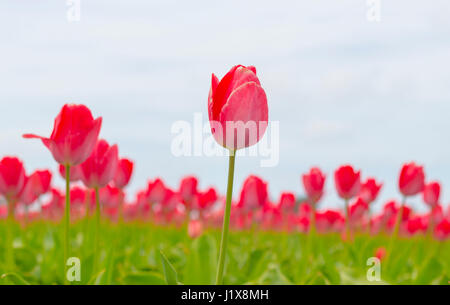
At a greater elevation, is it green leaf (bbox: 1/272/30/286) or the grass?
green leaf (bbox: 1/272/30/286)

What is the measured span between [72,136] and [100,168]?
0.36m

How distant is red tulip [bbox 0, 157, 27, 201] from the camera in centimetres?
204

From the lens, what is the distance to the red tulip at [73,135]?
147cm

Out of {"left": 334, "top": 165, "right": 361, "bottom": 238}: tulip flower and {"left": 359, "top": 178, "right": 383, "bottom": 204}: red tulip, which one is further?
{"left": 359, "top": 178, "right": 383, "bottom": 204}: red tulip

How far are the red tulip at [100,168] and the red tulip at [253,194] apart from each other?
1.22 m

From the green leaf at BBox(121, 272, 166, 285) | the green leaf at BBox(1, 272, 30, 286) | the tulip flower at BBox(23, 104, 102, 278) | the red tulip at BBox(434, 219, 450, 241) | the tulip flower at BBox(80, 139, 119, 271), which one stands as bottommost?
the red tulip at BBox(434, 219, 450, 241)

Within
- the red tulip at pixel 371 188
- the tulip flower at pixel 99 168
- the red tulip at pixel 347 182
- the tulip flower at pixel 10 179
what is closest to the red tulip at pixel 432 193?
the red tulip at pixel 371 188

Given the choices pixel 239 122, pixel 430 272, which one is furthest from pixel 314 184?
pixel 239 122

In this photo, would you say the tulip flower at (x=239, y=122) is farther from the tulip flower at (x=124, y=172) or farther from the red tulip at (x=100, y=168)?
the tulip flower at (x=124, y=172)

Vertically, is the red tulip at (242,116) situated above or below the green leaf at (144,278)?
above

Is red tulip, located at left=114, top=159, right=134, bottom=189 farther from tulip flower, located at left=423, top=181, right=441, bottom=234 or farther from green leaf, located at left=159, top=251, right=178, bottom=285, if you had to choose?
tulip flower, located at left=423, top=181, right=441, bottom=234

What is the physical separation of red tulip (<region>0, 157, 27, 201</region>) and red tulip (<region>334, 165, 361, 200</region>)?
5.45 ft

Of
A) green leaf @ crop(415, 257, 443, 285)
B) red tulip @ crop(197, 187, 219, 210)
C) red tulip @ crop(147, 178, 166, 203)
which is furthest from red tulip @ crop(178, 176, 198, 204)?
green leaf @ crop(415, 257, 443, 285)

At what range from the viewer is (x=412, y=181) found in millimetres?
2828
